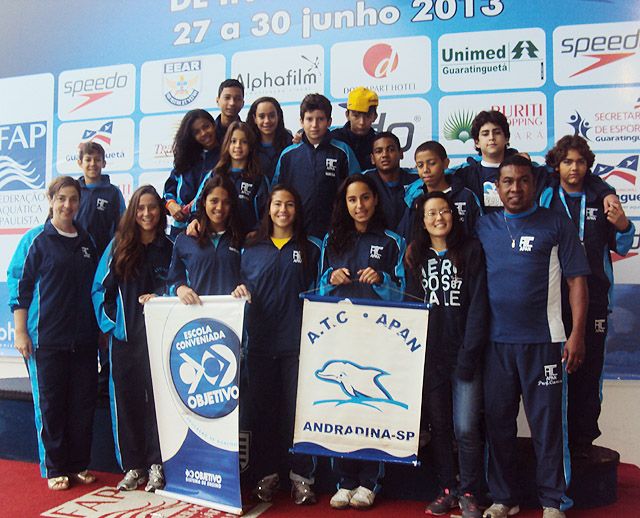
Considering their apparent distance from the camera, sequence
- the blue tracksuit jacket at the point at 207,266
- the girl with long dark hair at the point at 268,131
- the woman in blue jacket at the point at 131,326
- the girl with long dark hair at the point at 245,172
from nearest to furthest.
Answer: the blue tracksuit jacket at the point at 207,266 → the woman in blue jacket at the point at 131,326 → the girl with long dark hair at the point at 245,172 → the girl with long dark hair at the point at 268,131

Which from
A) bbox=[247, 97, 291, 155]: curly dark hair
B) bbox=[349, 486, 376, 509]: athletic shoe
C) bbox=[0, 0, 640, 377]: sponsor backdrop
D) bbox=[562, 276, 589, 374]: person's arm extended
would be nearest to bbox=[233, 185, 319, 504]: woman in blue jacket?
bbox=[349, 486, 376, 509]: athletic shoe

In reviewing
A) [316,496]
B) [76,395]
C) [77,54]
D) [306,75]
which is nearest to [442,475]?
[316,496]

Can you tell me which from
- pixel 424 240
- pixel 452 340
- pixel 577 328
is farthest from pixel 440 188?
pixel 577 328

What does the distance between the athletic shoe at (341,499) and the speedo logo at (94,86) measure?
396 centimetres

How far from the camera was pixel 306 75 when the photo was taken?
188 inches

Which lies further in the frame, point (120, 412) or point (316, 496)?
point (120, 412)

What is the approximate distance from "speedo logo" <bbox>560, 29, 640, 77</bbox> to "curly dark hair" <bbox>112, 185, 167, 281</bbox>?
10.2 feet

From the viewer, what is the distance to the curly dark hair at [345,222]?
2.96m

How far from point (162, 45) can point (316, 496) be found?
154 inches

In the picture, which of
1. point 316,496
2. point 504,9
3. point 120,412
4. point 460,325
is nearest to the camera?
point 460,325

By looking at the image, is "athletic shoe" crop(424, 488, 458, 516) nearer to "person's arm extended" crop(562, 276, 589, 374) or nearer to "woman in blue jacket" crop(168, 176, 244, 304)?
"person's arm extended" crop(562, 276, 589, 374)

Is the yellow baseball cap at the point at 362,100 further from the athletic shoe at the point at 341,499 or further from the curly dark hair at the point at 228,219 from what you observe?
the athletic shoe at the point at 341,499

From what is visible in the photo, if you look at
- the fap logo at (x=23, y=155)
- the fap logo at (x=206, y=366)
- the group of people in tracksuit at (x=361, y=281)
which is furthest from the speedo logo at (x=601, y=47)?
the fap logo at (x=23, y=155)

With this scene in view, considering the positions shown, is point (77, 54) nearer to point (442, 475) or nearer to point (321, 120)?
point (321, 120)
